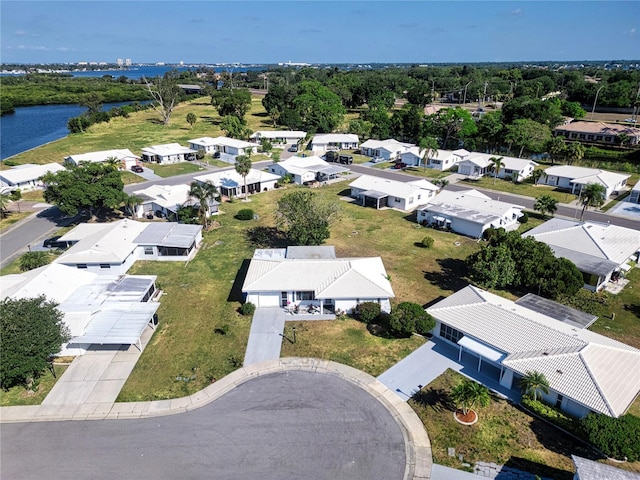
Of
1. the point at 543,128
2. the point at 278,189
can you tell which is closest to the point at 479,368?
the point at 278,189

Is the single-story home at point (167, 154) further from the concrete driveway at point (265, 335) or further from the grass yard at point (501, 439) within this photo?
the grass yard at point (501, 439)

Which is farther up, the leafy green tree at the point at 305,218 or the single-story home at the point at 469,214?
the leafy green tree at the point at 305,218

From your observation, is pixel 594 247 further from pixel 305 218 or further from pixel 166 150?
pixel 166 150

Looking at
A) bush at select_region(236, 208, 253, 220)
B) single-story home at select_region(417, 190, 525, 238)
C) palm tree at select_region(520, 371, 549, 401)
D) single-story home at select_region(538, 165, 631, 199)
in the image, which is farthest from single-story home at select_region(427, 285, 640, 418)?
single-story home at select_region(538, 165, 631, 199)

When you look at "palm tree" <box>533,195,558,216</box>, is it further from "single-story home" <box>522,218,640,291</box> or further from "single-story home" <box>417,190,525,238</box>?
"single-story home" <box>522,218,640,291</box>

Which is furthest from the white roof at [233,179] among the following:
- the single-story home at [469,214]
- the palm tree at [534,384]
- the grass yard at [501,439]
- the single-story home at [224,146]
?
the palm tree at [534,384]

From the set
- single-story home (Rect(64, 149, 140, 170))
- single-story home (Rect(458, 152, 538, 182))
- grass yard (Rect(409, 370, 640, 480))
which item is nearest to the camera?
grass yard (Rect(409, 370, 640, 480))
